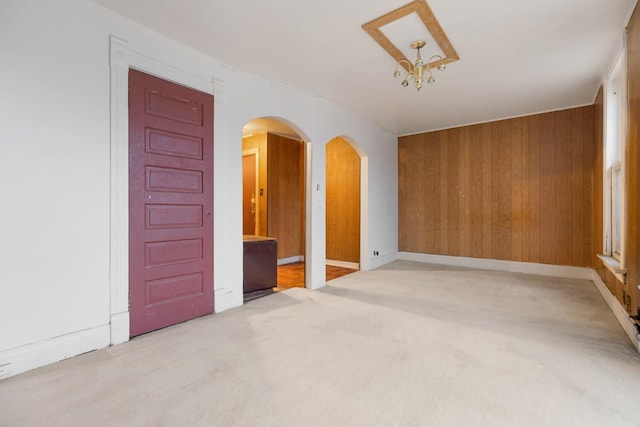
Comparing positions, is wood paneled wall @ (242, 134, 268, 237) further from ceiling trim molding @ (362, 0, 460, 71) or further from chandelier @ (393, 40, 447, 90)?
ceiling trim molding @ (362, 0, 460, 71)

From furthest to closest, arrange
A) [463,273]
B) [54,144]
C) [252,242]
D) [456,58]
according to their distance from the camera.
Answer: [463,273], [252,242], [456,58], [54,144]

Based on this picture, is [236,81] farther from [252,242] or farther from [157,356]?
[157,356]

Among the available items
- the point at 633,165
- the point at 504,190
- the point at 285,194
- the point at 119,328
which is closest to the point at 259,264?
the point at 119,328

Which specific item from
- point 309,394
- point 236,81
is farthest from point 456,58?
point 309,394

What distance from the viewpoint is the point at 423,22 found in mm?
2436

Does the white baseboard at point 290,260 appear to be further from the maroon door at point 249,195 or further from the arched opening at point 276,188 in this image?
the maroon door at point 249,195

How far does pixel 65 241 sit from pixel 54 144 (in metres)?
0.67

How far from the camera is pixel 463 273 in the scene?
4910 mm

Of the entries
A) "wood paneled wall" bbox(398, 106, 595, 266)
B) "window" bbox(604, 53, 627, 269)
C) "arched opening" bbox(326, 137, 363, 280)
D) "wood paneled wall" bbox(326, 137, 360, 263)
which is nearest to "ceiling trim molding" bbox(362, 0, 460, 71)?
"window" bbox(604, 53, 627, 269)

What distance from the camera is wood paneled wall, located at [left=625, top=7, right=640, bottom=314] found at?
223 cm

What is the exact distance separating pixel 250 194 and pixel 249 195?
1.5 inches

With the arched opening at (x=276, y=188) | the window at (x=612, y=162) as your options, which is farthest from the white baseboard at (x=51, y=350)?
the window at (x=612, y=162)

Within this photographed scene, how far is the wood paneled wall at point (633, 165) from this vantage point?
2232 millimetres

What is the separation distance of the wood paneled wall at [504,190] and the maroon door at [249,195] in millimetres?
3033
